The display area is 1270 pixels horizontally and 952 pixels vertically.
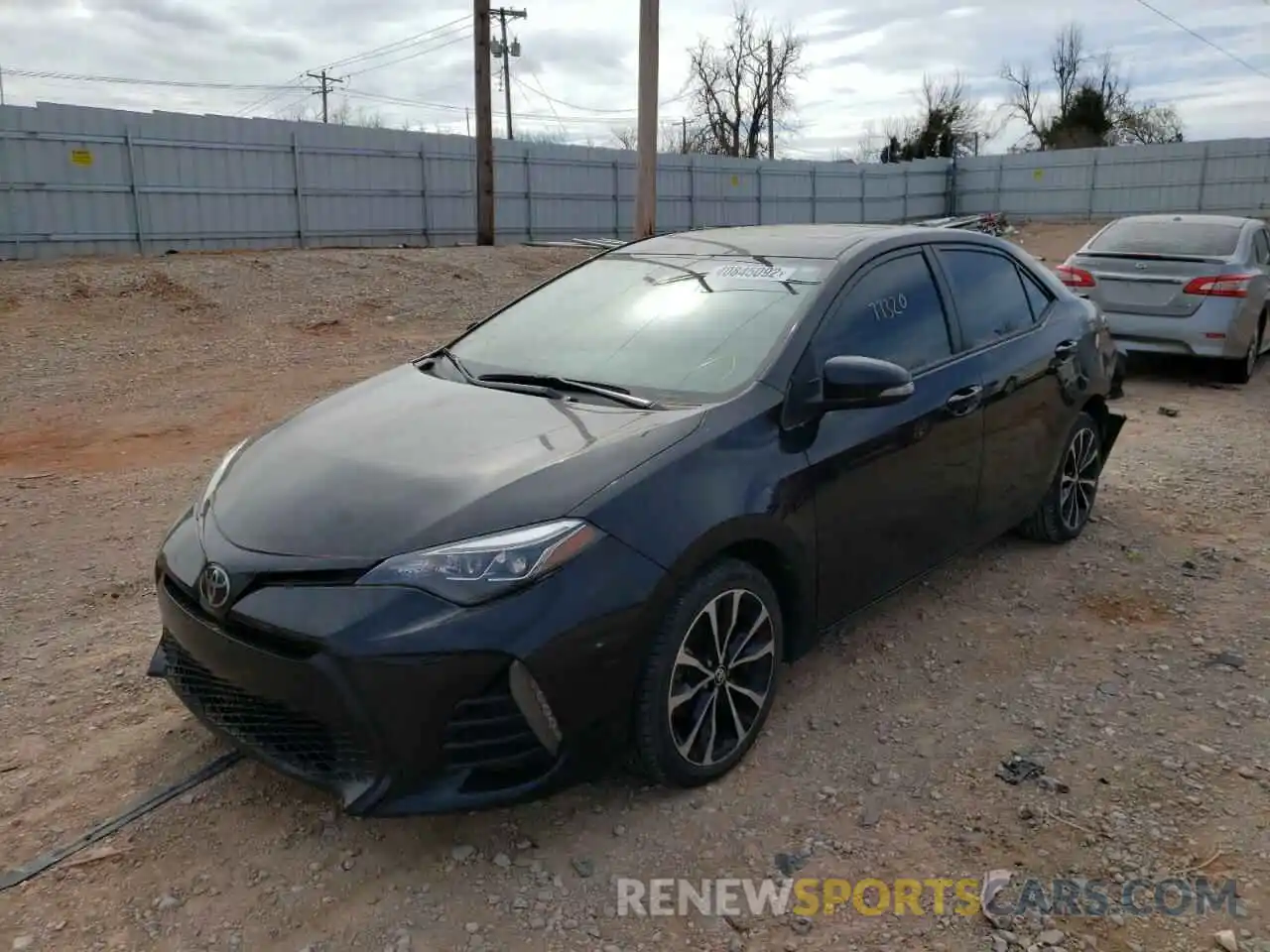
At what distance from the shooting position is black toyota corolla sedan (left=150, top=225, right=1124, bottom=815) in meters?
2.48

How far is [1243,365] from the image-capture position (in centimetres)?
920

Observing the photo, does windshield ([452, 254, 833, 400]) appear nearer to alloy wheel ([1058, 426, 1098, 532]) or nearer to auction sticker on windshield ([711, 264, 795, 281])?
auction sticker on windshield ([711, 264, 795, 281])

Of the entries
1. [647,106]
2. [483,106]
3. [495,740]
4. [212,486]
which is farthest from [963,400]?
[483,106]

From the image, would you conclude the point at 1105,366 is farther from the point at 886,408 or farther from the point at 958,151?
the point at 958,151

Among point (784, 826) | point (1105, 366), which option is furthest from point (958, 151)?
point (784, 826)

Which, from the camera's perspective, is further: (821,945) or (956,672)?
(956,672)

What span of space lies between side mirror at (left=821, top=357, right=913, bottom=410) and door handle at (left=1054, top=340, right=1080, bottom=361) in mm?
1810

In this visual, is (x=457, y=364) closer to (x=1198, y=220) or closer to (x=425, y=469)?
(x=425, y=469)

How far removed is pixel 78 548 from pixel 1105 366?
5.22 meters

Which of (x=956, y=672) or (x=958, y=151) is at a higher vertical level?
(x=958, y=151)

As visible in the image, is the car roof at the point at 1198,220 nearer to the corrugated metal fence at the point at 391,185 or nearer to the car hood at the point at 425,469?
the car hood at the point at 425,469

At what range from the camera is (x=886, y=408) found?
358 cm

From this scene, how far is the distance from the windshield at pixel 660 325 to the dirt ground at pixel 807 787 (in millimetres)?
1203

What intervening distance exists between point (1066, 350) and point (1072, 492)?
2.46 feet
